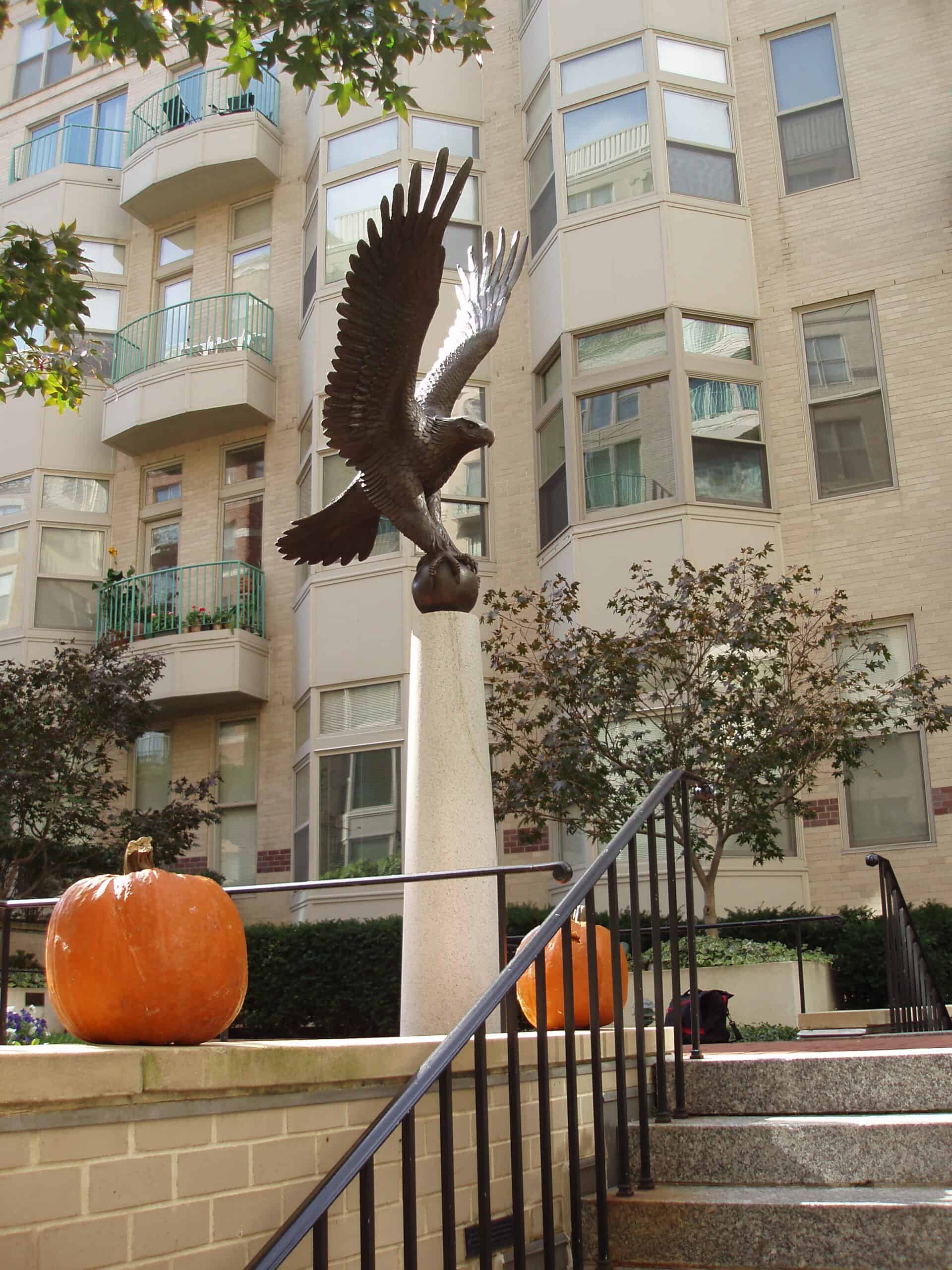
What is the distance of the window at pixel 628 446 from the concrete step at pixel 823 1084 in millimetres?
9384

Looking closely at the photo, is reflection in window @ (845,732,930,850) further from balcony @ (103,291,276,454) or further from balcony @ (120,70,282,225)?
balcony @ (120,70,282,225)

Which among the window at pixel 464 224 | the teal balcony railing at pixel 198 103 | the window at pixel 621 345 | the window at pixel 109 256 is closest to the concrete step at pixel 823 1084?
the window at pixel 621 345

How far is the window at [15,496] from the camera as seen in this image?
60.4 ft

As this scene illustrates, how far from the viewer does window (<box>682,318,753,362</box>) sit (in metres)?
14.0

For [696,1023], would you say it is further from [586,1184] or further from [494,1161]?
[494,1161]

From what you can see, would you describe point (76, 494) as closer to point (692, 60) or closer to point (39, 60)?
point (39, 60)

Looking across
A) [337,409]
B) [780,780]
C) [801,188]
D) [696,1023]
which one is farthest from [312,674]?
[696,1023]

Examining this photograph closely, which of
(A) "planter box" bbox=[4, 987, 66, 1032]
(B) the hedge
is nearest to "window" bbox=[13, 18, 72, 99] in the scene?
(A) "planter box" bbox=[4, 987, 66, 1032]

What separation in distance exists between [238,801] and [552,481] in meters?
5.87

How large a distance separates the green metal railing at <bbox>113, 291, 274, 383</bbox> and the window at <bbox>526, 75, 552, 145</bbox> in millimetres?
4347

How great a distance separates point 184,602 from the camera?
56.1 ft

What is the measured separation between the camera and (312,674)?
15.1 metres

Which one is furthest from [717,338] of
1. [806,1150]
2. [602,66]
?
[806,1150]

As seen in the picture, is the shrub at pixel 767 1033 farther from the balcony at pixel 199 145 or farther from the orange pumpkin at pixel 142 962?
the balcony at pixel 199 145
